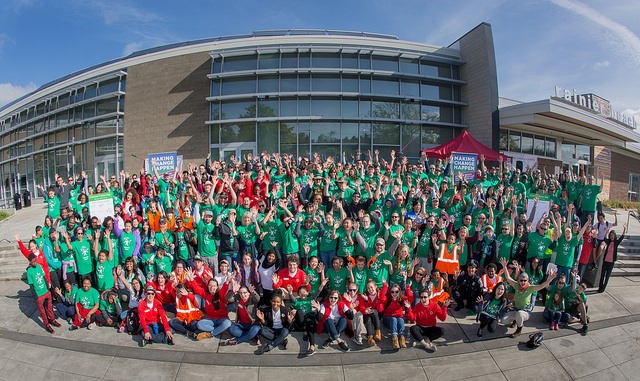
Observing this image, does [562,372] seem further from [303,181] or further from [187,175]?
[187,175]

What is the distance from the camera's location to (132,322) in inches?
249

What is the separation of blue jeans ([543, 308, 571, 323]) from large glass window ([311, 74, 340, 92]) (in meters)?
13.8

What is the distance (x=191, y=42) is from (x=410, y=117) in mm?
14013

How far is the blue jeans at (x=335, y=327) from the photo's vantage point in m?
5.91

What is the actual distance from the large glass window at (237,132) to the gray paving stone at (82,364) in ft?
42.9

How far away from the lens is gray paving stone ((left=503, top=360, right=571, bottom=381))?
5281 millimetres

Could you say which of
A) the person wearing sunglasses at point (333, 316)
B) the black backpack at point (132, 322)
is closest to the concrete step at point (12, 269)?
the black backpack at point (132, 322)

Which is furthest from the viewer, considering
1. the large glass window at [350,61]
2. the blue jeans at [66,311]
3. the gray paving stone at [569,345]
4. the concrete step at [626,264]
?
the large glass window at [350,61]

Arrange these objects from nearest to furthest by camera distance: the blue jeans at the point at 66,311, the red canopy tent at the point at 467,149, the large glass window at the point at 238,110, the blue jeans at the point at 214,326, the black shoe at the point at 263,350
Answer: the black shoe at the point at 263,350 < the blue jeans at the point at 214,326 < the blue jeans at the point at 66,311 < the red canopy tent at the point at 467,149 < the large glass window at the point at 238,110

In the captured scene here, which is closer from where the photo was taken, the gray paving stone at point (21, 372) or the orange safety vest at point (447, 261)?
the gray paving stone at point (21, 372)

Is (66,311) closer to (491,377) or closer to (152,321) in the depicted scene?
(152,321)

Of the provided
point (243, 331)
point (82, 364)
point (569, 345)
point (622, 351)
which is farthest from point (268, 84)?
point (622, 351)

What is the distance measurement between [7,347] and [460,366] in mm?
8266

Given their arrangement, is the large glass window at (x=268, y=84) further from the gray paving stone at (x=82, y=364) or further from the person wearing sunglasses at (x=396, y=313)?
the gray paving stone at (x=82, y=364)
